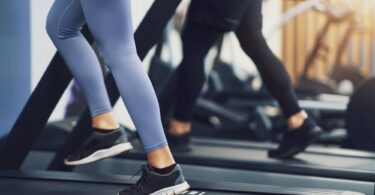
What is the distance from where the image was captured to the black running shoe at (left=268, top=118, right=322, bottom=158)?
9.78 feet

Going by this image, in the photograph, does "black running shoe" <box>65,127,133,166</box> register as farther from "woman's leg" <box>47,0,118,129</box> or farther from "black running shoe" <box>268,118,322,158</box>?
"black running shoe" <box>268,118,322,158</box>

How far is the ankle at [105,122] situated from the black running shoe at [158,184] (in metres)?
0.24

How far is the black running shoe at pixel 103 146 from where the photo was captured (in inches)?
89.8

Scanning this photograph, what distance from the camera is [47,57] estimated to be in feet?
9.86

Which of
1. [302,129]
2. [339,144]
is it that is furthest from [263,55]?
[339,144]

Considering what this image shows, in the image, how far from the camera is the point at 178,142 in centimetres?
328

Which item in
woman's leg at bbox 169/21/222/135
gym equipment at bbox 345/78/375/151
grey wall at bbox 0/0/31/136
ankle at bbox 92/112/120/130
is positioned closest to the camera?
ankle at bbox 92/112/120/130

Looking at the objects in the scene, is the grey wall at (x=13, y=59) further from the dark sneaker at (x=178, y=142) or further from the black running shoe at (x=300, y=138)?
the black running shoe at (x=300, y=138)

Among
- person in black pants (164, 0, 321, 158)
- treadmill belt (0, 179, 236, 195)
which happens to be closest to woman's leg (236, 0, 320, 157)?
person in black pants (164, 0, 321, 158)

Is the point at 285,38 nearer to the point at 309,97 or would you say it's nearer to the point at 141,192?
the point at 309,97

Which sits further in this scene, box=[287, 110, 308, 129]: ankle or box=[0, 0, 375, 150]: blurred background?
box=[0, 0, 375, 150]: blurred background

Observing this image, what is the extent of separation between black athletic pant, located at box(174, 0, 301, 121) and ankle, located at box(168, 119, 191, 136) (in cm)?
9

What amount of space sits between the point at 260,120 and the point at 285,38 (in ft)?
11.6

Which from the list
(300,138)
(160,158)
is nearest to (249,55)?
(300,138)
